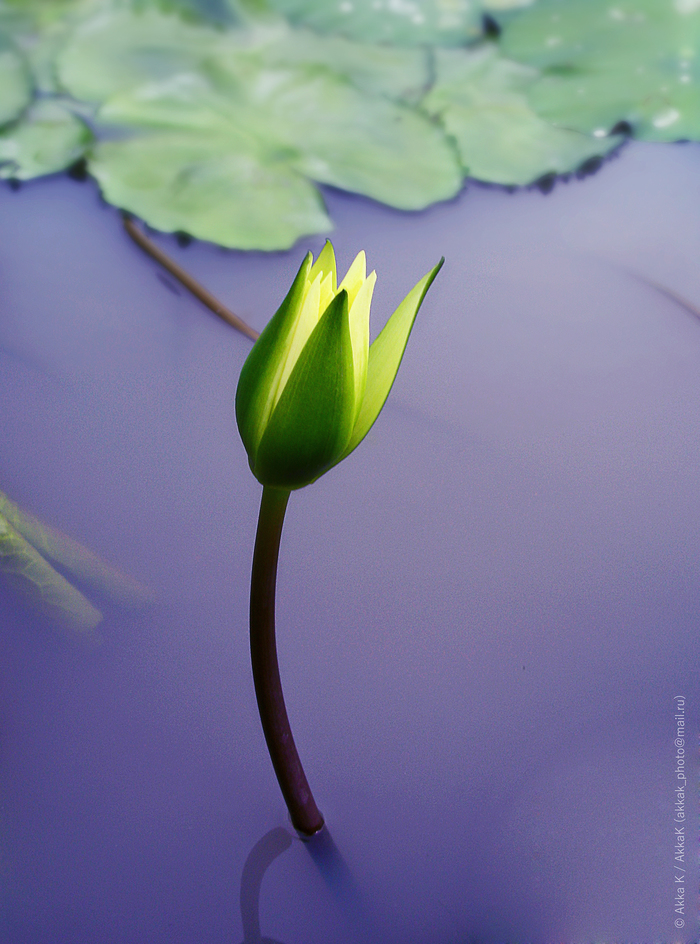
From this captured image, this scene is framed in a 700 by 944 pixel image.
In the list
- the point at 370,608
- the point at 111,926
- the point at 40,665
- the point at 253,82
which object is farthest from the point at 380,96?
the point at 111,926

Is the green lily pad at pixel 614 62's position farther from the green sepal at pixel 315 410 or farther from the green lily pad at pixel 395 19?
the green sepal at pixel 315 410

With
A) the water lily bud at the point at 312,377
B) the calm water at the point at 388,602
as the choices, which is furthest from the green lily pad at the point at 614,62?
the water lily bud at the point at 312,377

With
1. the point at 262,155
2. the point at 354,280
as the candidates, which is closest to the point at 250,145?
the point at 262,155

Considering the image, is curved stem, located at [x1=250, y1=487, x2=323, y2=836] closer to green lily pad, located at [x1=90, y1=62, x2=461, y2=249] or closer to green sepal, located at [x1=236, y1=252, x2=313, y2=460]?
green sepal, located at [x1=236, y1=252, x2=313, y2=460]

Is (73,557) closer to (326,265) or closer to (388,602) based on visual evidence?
(388,602)

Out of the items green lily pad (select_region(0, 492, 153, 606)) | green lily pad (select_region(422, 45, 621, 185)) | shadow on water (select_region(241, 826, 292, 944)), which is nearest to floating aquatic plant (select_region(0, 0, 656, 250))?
green lily pad (select_region(422, 45, 621, 185))
